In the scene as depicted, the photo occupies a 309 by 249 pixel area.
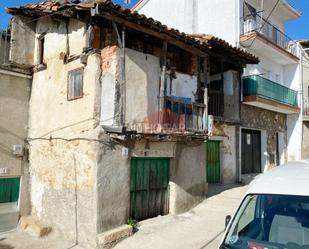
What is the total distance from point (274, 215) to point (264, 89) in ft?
39.3

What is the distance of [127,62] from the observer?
8258 mm

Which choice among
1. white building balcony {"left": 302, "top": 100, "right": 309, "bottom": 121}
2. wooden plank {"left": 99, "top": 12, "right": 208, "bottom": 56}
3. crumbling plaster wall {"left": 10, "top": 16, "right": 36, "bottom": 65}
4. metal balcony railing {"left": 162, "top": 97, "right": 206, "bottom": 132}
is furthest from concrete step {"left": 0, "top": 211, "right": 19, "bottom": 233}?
white building balcony {"left": 302, "top": 100, "right": 309, "bottom": 121}

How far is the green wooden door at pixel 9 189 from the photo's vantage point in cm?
993

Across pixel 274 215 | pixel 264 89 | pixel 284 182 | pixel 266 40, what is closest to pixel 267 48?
pixel 266 40

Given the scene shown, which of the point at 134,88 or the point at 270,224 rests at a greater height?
the point at 134,88

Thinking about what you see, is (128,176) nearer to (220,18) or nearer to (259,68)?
(220,18)

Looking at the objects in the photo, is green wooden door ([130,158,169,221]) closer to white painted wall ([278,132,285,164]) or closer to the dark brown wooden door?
the dark brown wooden door

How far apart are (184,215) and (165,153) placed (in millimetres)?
1966

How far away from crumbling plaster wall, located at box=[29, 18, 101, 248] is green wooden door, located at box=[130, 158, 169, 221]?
136 centimetres

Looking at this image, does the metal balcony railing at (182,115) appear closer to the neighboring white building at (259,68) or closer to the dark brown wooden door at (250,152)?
the neighboring white building at (259,68)

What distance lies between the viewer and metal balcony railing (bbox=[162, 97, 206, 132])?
29.6 ft

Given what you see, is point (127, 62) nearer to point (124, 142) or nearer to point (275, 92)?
point (124, 142)

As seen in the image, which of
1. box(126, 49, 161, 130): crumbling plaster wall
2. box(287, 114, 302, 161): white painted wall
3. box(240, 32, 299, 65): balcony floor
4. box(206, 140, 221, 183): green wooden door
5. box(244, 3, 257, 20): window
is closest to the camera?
box(126, 49, 161, 130): crumbling plaster wall

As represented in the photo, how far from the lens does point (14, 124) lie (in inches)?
407
